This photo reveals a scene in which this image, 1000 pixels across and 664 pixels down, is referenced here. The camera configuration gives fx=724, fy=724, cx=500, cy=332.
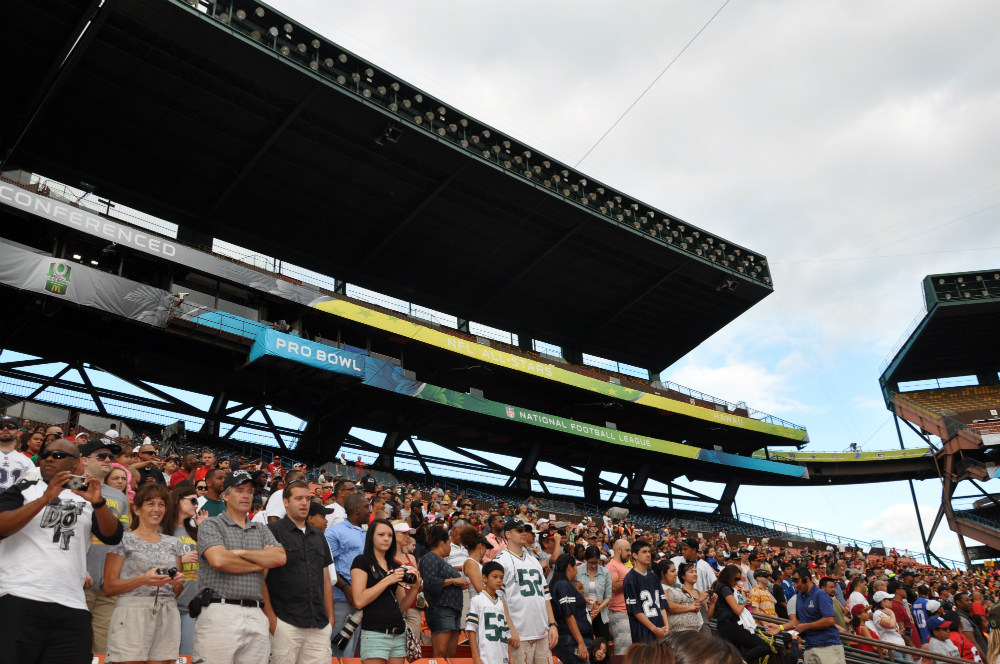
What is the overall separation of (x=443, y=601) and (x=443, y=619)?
0.52ft

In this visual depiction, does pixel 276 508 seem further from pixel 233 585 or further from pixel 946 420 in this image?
pixel 946 420

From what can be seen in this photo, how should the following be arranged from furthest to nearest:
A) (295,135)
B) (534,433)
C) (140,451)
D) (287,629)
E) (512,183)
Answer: (534,433) → (512,183) → (295,135) → (140,451) → (287,629)

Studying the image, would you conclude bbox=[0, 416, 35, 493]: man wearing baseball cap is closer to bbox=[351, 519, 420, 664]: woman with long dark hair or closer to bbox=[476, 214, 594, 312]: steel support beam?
bbox=[351, 519, 420, 664]: woman with long dark hair

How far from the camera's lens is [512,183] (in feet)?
99.7

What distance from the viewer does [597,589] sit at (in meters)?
8.27

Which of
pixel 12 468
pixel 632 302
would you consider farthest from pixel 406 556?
pixel 632 302

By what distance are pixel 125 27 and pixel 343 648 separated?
22.6 m

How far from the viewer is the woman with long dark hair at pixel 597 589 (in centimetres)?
809

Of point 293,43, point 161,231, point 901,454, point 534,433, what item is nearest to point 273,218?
point 161,231

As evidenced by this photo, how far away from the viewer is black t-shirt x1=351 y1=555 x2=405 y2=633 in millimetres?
5332

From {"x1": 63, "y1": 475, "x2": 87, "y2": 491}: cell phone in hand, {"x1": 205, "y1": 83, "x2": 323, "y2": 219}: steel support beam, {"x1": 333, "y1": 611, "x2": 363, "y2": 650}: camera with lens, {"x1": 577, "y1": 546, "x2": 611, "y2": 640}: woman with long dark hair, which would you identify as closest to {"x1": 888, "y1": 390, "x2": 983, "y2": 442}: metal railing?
{"x1": 205, "y1": 83, "x2": 323, "y2": 219}: steel support beam

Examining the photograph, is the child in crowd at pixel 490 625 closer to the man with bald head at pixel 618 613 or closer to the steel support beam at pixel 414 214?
the man with bald head at pixel 618 613

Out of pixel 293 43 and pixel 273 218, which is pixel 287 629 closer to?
pixel 293 43

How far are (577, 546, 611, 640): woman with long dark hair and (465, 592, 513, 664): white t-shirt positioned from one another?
2131 millimetres
